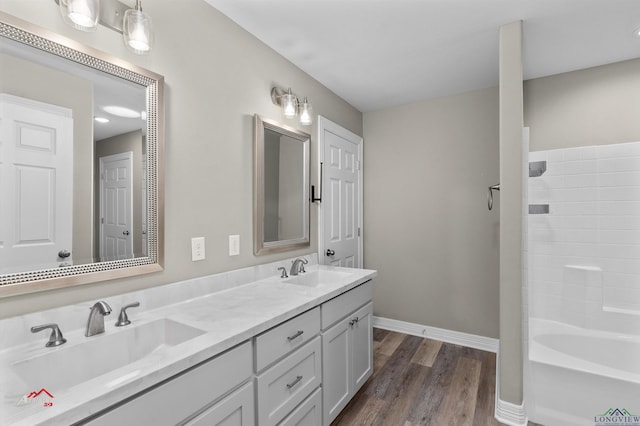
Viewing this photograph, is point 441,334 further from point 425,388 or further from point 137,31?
point 137,31

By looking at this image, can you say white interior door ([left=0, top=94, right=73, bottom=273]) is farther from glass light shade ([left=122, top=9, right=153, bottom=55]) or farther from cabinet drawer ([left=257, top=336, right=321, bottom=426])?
cabinet drawer ([left=257, top=336, right=321, bottom=426])

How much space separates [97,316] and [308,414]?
108 centimetres

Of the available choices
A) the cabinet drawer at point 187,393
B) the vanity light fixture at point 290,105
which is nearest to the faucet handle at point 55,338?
the cabinet drawer at point 187,393

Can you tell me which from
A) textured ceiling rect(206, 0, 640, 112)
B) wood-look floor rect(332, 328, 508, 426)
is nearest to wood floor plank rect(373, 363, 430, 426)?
wood-look floor rect(332, 328, 508, 426)

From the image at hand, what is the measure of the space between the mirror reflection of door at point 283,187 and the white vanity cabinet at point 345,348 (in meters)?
0.66

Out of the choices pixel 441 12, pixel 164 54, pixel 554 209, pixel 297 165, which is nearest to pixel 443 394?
pixel 554 209

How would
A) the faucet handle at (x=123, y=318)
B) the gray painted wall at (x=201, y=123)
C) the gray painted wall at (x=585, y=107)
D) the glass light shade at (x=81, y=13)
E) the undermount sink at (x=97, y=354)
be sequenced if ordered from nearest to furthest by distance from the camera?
the undermount sink at (x=97, y=354) < the glass light shade at (x=81, y=13) < the faucet handle at (x=123, y=318) < the gray painted wall at (x=201, y=123) < the gray painted wall at (x=585, y=107)

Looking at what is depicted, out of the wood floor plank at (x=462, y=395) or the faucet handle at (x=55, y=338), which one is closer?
the faucet handle at (x=55, y=338)

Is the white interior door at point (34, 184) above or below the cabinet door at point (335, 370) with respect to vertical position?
above

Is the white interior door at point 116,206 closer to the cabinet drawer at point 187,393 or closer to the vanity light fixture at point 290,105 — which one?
the cabinet drawer at point 187,393

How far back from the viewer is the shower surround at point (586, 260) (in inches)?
86.6

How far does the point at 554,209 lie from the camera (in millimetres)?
2492

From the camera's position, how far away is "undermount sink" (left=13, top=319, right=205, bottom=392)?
948 millimetres

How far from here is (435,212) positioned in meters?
3.11
